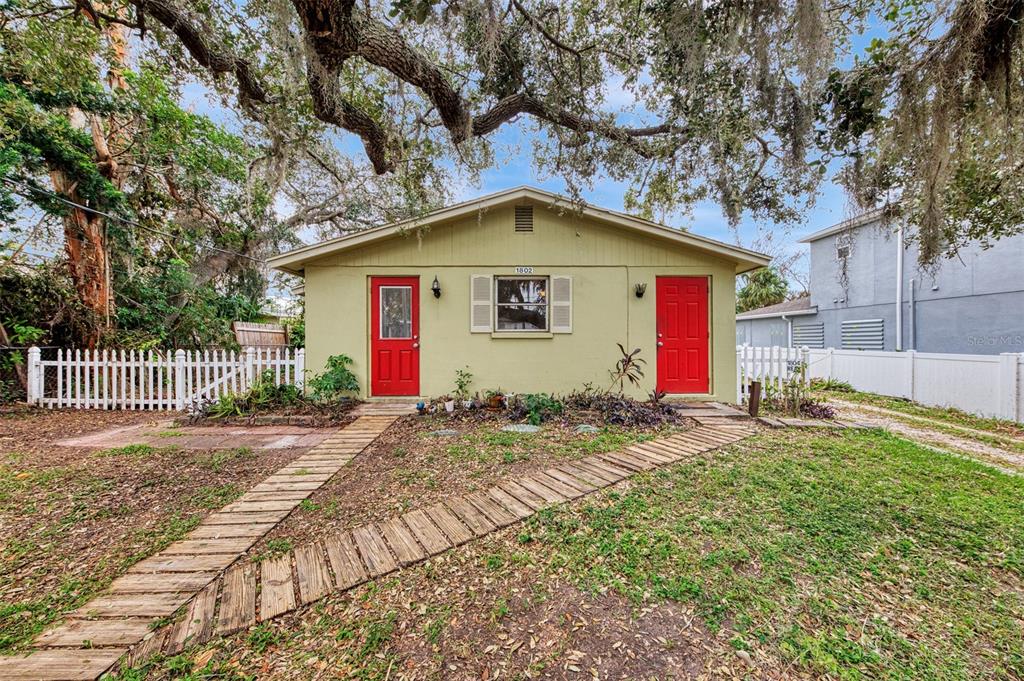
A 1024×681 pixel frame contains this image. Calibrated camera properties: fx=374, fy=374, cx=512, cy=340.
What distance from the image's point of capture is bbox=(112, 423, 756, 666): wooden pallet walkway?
1.76 meters

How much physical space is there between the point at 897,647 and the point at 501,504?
209 centimetres

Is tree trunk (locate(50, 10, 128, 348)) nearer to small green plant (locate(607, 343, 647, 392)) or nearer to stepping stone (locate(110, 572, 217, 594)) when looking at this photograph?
stepping stone (locate(110, 572, 217, 594))

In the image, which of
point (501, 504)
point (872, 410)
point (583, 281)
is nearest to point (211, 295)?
Result: point (583, 281)

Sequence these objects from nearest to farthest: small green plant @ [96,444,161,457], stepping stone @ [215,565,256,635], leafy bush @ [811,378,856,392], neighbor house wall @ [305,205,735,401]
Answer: stepping stone @ [215,565,256,635] → small green plant @ [96,444,161,457] → neighbor house wall @ [305,205,735,401] → leafy bush @ [811,378,856,392]

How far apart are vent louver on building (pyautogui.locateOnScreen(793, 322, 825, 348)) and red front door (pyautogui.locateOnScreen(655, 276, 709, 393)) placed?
356 inches

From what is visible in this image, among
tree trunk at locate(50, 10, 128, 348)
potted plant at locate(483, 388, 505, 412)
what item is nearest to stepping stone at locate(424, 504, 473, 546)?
potted plant at locate(483, 388, 505, 412)

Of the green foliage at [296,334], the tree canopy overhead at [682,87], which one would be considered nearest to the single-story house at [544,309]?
the tree canopy overhead at [682,87]

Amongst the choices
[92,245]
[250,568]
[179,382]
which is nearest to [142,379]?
→ [179,382]

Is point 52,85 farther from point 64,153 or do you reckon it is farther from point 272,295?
point 272,295

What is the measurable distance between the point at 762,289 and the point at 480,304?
62.4 feet

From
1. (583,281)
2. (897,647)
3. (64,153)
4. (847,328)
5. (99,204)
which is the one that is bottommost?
(897,647)

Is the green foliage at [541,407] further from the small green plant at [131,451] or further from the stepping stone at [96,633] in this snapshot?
the small green plant at [131,451]

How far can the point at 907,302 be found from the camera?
9812 millimetres

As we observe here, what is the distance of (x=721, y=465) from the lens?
3.60 meters
